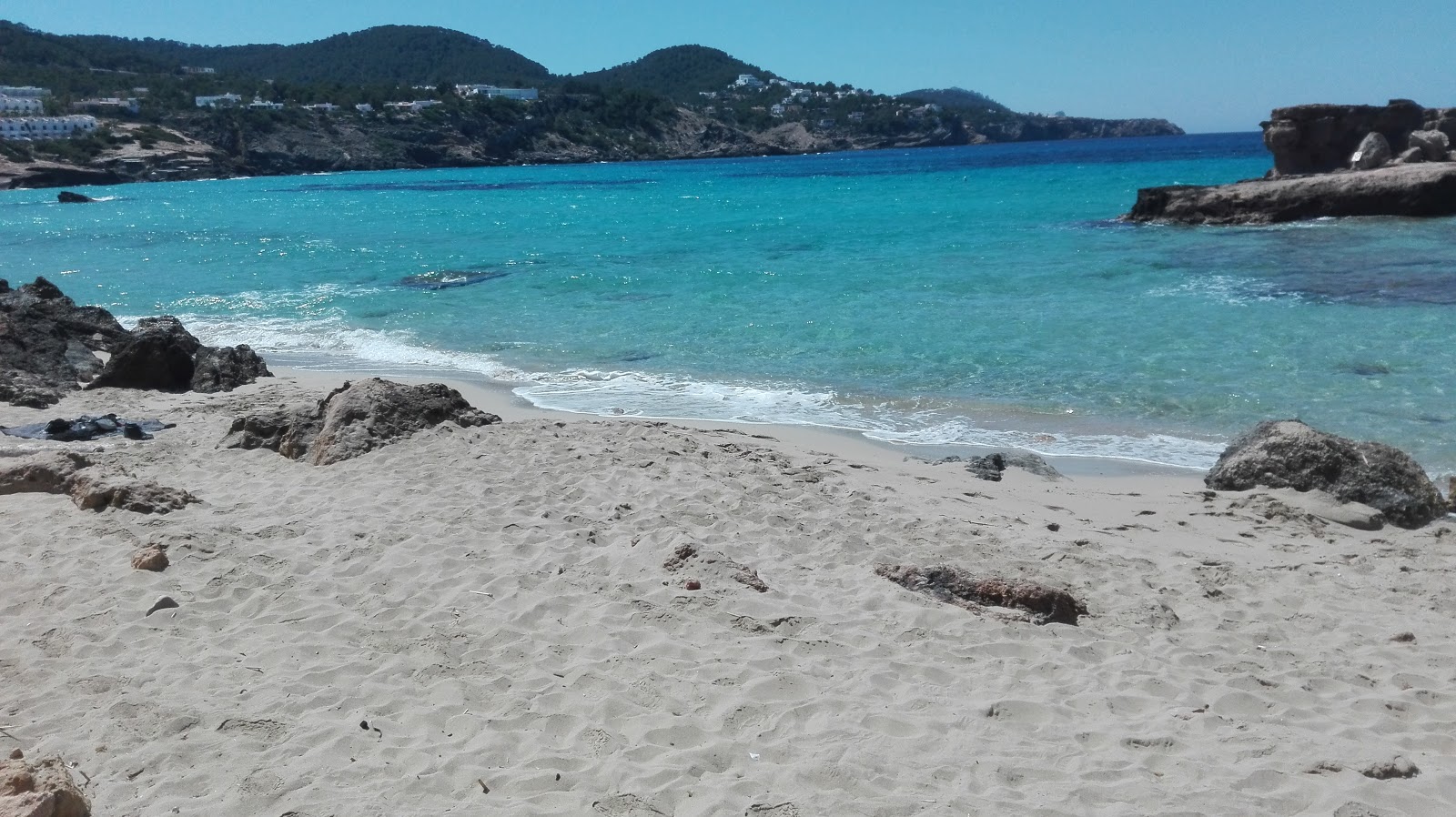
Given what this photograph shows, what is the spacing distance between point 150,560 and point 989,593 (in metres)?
4.29

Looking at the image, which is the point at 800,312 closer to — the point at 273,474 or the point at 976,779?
the point at 273,474

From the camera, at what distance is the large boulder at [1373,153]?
2988 cm

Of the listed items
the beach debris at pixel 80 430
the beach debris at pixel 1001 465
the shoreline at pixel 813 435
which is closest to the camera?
the beach debris at pixel 1001 465

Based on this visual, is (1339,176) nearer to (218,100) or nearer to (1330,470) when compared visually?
(1330,470)

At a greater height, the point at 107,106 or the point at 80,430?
the point at 107,106

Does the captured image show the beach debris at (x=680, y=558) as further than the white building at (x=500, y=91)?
No

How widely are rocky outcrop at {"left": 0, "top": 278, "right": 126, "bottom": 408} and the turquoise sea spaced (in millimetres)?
2178

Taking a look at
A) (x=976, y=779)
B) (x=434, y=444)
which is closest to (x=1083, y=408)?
(x=434, y=444)

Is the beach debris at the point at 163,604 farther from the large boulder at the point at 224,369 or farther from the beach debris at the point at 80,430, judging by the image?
the large boulder at the point at 224,369

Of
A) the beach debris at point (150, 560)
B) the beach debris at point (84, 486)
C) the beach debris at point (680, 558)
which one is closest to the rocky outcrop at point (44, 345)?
the beach debris at point (84, 486)

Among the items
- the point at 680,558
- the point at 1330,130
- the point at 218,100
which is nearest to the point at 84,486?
the point at 680,558

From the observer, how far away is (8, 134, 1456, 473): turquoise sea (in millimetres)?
9664

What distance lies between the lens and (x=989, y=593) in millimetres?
4949

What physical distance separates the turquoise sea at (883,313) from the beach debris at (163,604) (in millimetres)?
5570
